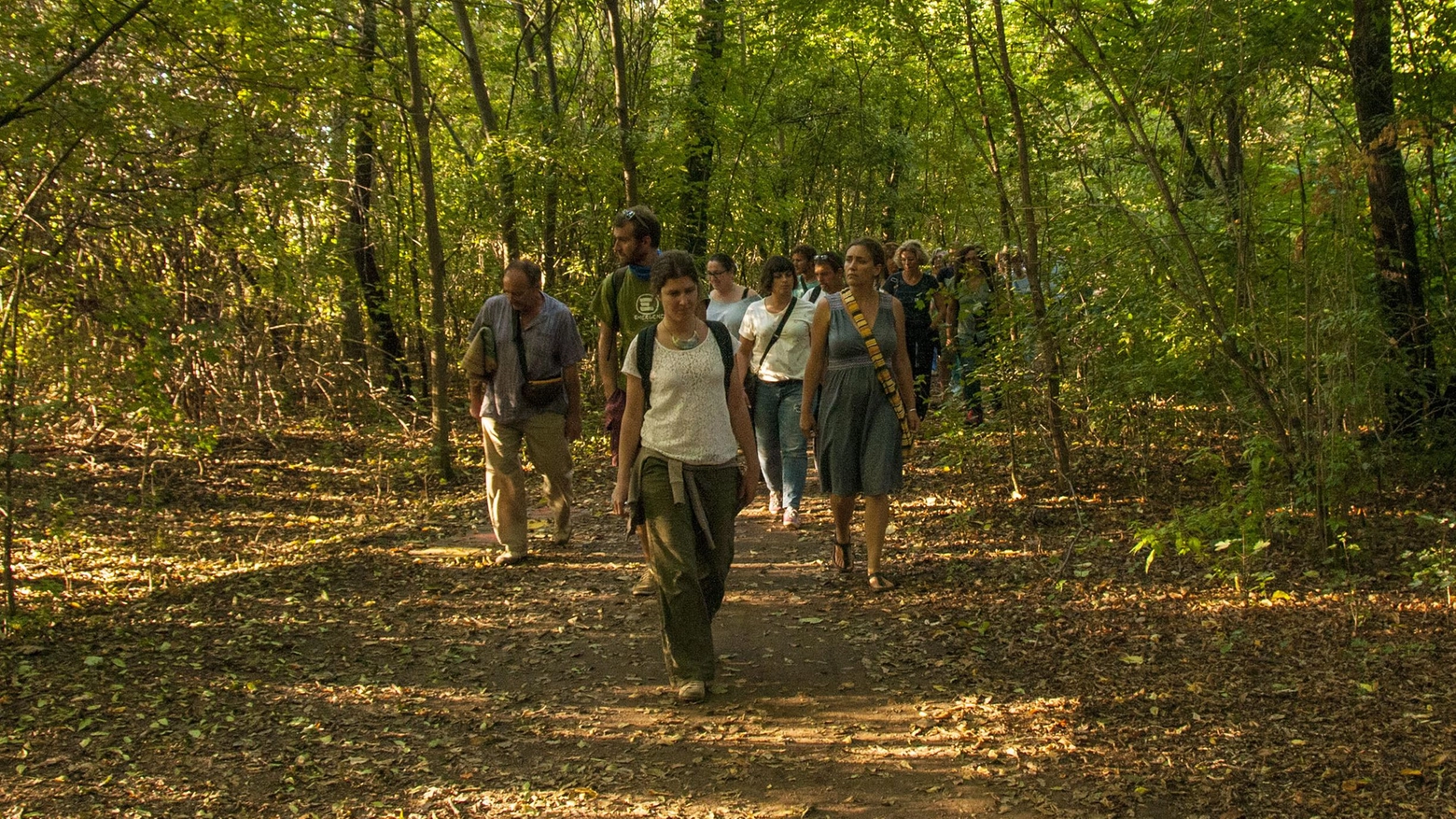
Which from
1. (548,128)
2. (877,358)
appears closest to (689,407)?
(877,358)

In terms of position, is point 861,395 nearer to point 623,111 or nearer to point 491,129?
point 623,111

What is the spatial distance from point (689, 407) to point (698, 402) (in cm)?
5

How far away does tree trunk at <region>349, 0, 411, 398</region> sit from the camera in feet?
37.2

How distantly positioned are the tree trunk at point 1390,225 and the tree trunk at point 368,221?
7.74 m

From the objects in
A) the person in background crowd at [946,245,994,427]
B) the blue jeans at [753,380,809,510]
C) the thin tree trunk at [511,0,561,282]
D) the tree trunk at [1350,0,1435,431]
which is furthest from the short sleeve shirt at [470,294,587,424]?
the tree trunk at [1350,0,1435,431]

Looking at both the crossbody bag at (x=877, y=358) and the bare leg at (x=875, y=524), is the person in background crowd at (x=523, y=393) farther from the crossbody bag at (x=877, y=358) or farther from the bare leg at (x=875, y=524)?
the bare leg at (x=875, y=524)

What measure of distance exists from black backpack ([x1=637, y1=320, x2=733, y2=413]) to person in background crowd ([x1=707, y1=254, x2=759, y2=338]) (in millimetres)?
3548

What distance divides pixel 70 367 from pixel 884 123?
15922mm

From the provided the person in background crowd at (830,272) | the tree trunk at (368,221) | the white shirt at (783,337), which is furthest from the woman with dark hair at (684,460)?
the tree trunk at (368,221)

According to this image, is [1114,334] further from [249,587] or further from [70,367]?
[70,367]

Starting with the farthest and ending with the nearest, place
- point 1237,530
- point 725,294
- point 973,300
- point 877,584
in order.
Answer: point 725,294
point 973,300
point 877,584
point 1237,530

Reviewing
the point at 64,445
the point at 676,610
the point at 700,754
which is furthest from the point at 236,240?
the point at 700,754

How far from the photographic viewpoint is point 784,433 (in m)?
8.70

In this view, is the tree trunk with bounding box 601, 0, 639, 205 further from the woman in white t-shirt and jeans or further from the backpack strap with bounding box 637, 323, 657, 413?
the backpack strap with bounding box 637, 323, 657, 413
